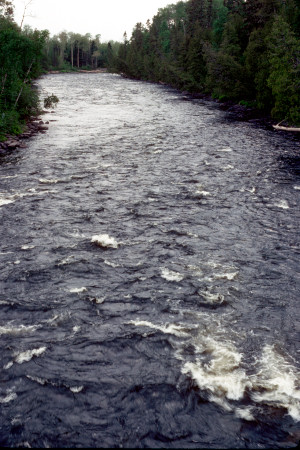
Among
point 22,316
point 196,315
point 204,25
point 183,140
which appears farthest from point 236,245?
point 204,25

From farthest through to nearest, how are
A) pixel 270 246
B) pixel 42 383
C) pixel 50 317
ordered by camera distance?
pixel 270 246
pixel 50 317
pixel 42 383

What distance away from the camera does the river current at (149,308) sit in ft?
22.7

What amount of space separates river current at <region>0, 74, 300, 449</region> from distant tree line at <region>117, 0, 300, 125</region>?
694 inches

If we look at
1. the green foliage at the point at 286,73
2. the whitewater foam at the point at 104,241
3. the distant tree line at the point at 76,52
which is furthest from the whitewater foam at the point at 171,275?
the distant tree line at the point at 76,52

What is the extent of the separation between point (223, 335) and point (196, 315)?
100 cm

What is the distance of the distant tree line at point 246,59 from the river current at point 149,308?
17.6 metres

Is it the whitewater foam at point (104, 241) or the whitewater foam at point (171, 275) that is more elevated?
the whitewater foam at point (104, 241)

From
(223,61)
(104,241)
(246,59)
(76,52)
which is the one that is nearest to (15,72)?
(104,241)

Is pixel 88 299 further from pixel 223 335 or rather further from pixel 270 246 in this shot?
pixel 270 246

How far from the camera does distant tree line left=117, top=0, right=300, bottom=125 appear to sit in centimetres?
3366

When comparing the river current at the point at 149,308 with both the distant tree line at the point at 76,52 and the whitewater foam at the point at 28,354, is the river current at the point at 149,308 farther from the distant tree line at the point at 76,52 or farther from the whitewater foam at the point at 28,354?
the distant tree line at the point at 76,52

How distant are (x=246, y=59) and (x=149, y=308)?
4509 centimetres

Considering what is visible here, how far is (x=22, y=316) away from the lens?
952 centimetres

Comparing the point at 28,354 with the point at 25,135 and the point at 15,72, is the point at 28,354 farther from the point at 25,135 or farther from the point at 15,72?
the point at 15,72
